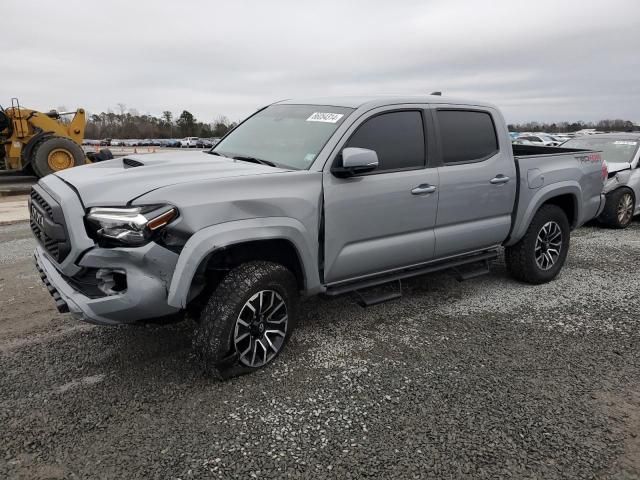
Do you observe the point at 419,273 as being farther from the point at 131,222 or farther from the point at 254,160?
the point at 131,222

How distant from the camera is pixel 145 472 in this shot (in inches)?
94.8

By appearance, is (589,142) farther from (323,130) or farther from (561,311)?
(323,130)

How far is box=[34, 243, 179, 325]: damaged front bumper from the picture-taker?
2785 mm

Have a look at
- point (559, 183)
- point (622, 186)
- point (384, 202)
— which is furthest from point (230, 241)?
point (622, 186)

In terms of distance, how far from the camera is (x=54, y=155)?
1372 centimetres

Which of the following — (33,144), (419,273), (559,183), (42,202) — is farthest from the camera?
(33,144)

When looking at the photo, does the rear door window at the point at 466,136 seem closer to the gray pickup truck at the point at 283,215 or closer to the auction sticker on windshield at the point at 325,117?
the gray pickup truck at the point at 283,215

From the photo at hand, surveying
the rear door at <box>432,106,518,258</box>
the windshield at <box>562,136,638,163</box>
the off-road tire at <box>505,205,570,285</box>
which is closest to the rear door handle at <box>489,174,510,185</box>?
the rear door at <box>432,106,518,258</box>

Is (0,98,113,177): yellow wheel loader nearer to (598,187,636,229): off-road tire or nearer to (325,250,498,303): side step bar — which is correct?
(325,250,498,303): side step bar

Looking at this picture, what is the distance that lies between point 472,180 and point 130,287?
118 inches

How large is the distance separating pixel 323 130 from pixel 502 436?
2.40 metres

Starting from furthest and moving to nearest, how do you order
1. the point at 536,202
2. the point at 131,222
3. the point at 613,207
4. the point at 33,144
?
1. the point at 33,144
2. the point at 613,207
3. the point at 536,202
4. the point at 131,222

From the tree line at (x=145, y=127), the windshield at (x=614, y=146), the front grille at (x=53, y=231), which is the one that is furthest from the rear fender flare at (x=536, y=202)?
the tree line at (x=145, y=127)

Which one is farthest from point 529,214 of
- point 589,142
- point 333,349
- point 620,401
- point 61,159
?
point 61,159
